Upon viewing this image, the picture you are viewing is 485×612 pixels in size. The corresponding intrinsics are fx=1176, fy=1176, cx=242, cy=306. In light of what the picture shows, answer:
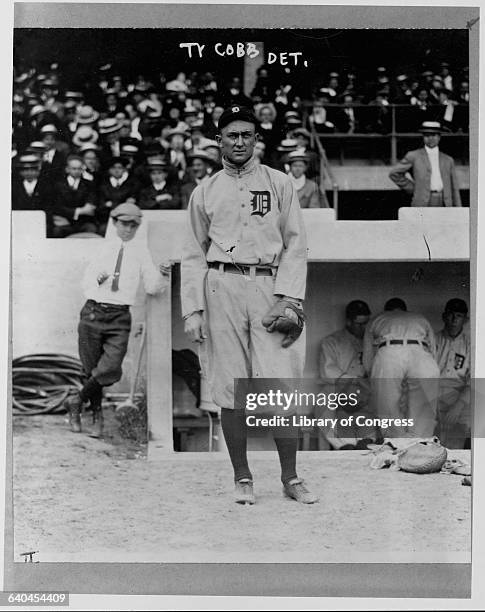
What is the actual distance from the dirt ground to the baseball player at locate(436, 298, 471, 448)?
10 centimetres

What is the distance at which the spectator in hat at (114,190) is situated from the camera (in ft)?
17.5

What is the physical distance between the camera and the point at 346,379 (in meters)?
5.33

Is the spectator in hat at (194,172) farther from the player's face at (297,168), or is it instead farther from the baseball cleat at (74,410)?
the baseball cleat at (74,410)

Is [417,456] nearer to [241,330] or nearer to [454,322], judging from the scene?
[454,322]

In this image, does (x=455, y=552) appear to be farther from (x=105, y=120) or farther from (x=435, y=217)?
(x=105, y=120)

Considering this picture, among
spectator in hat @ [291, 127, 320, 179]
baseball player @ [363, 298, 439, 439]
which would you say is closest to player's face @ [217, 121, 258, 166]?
spectator in hat @ [291, 127, 320, 179]

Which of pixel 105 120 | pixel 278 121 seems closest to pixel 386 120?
pixel 278 121

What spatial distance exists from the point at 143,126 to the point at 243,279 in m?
0.84

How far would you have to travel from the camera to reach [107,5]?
5309 mm

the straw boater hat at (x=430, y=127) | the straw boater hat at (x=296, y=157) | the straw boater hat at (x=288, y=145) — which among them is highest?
the straw boater hat at (x=430, y=127)

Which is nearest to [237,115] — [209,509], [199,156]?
[199,156]

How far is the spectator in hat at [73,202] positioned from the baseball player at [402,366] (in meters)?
1.39

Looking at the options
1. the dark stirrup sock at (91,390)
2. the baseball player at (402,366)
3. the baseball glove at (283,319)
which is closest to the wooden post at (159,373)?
the dark stirrup sock at (91,390)

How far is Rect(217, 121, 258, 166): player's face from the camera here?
5289 millimetres
